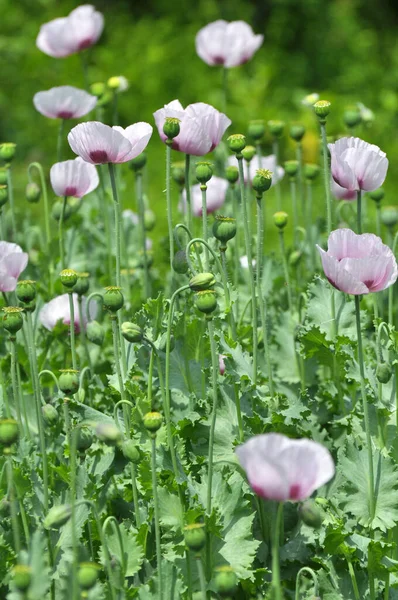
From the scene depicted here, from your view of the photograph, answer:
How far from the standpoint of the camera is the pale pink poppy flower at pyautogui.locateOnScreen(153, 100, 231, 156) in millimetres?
1751

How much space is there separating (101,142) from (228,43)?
3.68ft

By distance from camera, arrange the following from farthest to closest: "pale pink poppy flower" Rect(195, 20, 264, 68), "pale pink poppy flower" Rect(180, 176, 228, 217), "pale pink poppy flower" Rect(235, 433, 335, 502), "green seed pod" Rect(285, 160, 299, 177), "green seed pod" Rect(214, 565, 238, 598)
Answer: "pale pink poppy flower" Rect(195, 20, 264, 68)
"pale pink poppy flower" Rect(180, 176, 228, 217)
"green seed pod" Rect(285, 160, 299, 177)
"green seed pod" Rect(214, 565, 238, 598)
"pale pink poppy flower" Rect(235, 433, 335, 502)

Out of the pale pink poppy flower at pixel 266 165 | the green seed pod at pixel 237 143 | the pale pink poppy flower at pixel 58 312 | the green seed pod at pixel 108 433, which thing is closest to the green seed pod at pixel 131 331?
the green seed pod at pixel 108 433

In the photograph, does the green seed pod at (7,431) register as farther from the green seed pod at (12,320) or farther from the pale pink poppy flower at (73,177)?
the pale pink poppy flower at (73,177)

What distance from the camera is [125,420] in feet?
5.37

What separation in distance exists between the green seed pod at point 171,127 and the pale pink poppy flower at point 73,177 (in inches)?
13.6

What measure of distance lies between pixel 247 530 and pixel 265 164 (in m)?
1.42

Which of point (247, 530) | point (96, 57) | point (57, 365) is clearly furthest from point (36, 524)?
point (96, 57)

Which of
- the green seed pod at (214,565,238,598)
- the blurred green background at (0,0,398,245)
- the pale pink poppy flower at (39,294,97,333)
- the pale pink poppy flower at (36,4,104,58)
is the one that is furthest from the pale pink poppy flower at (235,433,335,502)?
the blurred green background at (0,0,398,245)

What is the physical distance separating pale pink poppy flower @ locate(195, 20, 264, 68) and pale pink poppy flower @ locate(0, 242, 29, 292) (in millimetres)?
1067

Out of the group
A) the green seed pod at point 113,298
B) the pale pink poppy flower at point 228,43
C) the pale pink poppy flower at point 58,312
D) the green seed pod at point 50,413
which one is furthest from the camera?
the pale pink poppy flower at point 228,43

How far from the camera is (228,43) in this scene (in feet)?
8.68

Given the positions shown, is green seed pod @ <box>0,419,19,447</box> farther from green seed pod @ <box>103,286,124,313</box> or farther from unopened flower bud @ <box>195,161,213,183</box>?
unopened flower bud @ <box>195,161,213,183</box>

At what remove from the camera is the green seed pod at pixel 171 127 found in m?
1.68
